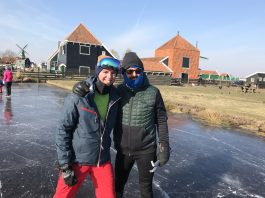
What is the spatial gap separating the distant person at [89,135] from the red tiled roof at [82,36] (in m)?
37.3

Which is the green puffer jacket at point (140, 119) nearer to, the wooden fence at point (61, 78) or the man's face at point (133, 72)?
the man's face at point (133, 72)

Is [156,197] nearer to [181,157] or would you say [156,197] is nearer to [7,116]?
[181,157]

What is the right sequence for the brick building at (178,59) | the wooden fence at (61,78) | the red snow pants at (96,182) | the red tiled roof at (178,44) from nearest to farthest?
1. the red snow pants at (96,182)
2. the wooden fence at (61,78)
3. the brick building at (178,59)
4. the red tiled roof at (178,44)

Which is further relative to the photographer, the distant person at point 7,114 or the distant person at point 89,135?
the distant person at point 7,114

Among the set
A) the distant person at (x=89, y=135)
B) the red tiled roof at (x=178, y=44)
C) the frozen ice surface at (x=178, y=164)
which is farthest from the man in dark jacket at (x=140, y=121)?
the red tiled roof at (x=178, y=44)

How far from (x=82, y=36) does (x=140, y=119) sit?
38.2 metres

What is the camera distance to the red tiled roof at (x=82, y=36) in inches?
1545

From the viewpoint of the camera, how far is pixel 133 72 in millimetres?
3359

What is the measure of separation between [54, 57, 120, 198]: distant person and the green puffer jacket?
0.76 ft

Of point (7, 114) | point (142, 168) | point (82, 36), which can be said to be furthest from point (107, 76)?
point (82, 36)

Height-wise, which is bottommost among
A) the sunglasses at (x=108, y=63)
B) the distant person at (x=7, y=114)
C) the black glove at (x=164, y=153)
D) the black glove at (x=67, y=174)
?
the distant person at (x=7, y=114)

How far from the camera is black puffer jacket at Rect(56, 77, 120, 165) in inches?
115

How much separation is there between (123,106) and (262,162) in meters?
4.74

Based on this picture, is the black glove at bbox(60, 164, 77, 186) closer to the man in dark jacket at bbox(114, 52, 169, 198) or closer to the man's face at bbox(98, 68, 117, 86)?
the man in dark jacket at bbox(114, 52, 169, 198)
